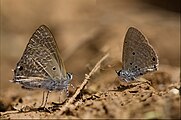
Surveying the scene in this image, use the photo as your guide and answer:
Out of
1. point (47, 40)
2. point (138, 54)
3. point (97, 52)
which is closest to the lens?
point (47, 40)

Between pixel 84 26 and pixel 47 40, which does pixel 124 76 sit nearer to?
pixel 47 40

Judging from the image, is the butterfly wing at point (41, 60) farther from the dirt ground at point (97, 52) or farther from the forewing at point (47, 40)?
the dirt ground at point (97, 52)

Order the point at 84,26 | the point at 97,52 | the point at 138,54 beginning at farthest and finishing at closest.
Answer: the point at 84,26 → the point at 97,52 → the point at 138,54

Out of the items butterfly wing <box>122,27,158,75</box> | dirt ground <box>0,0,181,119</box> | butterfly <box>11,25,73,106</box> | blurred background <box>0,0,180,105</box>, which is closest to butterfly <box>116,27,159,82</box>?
butterfly wing <box>122,27,158,75</box>

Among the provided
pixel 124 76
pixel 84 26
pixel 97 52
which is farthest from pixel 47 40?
pixel 84 26

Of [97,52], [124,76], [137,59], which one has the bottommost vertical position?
[124,76]

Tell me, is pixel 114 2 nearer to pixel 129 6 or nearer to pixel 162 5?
pixel 129 6
